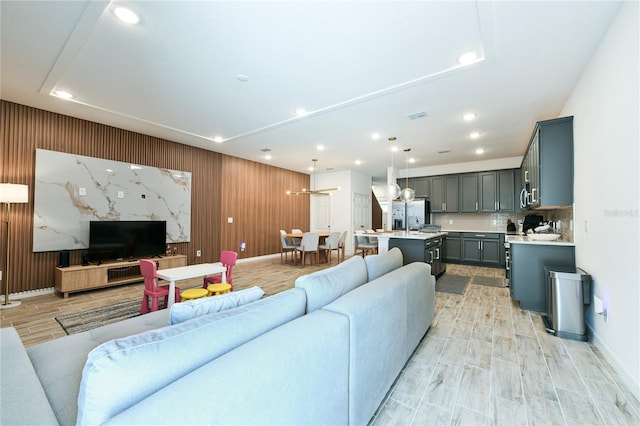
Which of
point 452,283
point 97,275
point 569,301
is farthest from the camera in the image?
point 452,283

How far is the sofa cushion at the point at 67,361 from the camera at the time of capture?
106 centimetres

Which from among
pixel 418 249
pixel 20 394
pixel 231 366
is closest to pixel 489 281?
pixel 418 249

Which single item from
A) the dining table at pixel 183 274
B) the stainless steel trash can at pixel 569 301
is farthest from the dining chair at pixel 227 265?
the stainless steel trash can at pixel 569 301

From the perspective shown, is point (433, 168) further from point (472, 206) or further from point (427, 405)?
point (427, 405)

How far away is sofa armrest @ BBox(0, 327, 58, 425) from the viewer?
88 centimetres

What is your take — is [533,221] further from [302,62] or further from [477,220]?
[302,62]

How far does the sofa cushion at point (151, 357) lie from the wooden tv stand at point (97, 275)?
4423 millimetres

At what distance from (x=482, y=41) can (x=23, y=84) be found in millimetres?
5315

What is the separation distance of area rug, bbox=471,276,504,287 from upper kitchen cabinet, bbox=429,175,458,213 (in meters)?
2.46

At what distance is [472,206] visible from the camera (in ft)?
23.3

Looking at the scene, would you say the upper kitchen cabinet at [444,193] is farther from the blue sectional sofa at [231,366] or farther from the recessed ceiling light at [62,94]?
the recessed ceiling light at [62,94]

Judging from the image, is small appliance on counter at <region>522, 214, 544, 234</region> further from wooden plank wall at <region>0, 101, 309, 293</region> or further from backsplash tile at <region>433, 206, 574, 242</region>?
wooden plank wall at <region>0, 101, 309, 293</region>

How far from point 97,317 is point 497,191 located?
8281 millimetres

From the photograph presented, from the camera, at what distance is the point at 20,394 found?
1004 millimetres
